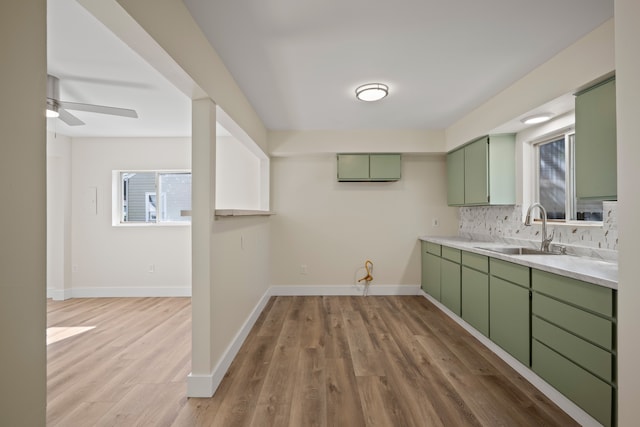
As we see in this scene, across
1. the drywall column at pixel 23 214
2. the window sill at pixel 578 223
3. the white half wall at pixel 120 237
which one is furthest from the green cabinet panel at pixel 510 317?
the white half wall at pixel 120 237

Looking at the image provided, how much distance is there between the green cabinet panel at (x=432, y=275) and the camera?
3.77 m

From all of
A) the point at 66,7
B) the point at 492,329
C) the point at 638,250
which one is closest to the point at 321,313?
the point at 492,329

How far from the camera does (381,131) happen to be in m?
4.19

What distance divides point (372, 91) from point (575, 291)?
2167 mm

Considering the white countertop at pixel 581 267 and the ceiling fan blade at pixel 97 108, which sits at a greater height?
the ceiling fan blade at pixel 97 108

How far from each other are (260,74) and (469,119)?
2554 millimetres

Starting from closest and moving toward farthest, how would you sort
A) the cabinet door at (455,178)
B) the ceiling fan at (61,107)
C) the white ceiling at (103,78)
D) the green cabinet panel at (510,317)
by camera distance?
the white ceiling at (103,78), the green cabinet panel at (510,317), the ceiling fan at (61,107), the cabinet door at (455,178)

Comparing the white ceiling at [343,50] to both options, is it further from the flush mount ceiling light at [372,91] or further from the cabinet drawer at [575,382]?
the cabinet drawer at [575,382]

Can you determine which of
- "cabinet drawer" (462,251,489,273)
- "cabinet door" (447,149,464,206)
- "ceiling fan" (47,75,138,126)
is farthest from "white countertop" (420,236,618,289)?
"ceiling fan" (47,75,138,126)

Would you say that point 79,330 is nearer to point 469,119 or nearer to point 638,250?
point 638,250

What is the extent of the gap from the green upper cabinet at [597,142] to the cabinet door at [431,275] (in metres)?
1.97

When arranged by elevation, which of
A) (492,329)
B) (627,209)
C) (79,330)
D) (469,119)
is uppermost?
(469,119)

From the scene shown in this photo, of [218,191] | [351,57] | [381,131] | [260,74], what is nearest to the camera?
[351,57]

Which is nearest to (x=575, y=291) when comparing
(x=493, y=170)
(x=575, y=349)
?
(x=575, y=349)
